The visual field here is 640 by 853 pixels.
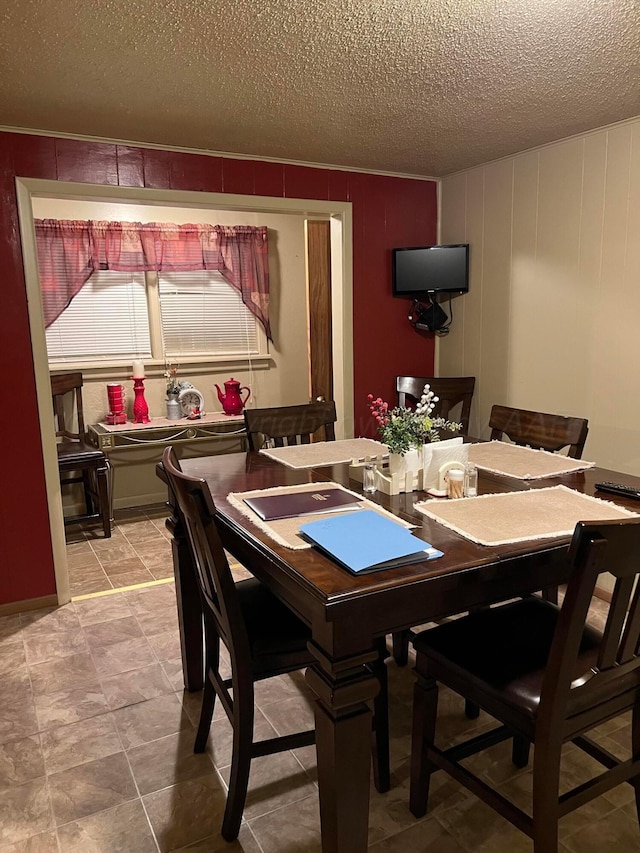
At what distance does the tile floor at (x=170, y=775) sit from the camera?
66.9 inches

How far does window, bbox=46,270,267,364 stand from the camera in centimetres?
445

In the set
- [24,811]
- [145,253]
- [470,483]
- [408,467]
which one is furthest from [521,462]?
[145,253]

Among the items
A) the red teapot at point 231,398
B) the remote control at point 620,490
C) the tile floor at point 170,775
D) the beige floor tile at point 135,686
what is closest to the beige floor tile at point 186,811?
the tile floor at point 170,775

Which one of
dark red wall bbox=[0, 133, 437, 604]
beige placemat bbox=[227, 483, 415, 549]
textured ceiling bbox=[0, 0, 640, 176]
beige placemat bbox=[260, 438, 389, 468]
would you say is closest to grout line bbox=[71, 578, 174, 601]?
dark red wall bbox=[0, 133, 437, 604]

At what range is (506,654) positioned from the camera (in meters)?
1.62

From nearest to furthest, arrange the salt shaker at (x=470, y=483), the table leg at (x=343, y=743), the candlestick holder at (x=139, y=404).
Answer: the table leg at (x=343, y=743) < the salt shaker at (x=470, y=483) < the candlestick holder at (x=139, y=404)

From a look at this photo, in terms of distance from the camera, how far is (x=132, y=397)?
4.67 meters

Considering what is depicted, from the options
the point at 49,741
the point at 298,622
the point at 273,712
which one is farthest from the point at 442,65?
the point at 49,741

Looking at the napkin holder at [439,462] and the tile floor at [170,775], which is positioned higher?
the napkin holder at [439,462]

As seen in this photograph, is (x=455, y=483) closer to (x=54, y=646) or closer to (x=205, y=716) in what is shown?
(x=205, y=716)

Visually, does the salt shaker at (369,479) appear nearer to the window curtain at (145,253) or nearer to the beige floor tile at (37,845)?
the beige floor tile at (37,845)

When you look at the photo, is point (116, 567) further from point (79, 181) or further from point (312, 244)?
point (312, 244)

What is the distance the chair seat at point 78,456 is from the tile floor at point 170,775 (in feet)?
4.49

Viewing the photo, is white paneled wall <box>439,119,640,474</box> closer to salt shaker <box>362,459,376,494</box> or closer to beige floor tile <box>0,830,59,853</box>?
salt shaker <box>362,459,376,494</box>
